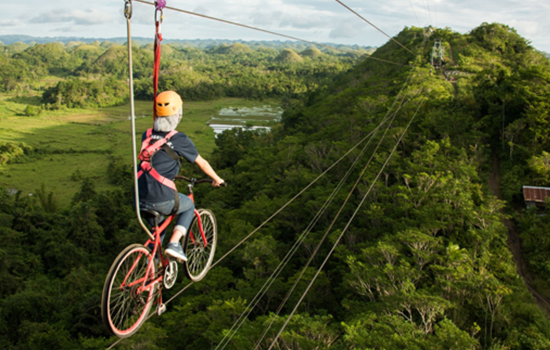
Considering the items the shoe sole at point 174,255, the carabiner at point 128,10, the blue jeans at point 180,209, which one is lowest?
the shoe sole at point 174,255

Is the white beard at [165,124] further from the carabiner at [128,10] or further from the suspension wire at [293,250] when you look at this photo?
the suspension wire at [293,250]

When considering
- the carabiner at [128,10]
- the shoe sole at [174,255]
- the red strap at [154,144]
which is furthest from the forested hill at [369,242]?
the carabiner at [128,10]

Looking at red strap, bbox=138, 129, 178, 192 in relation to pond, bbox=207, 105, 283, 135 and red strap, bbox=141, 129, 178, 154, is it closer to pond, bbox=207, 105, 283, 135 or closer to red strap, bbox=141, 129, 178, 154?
red strap, bbox=141, 129, 178, 154

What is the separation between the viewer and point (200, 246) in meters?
5.16

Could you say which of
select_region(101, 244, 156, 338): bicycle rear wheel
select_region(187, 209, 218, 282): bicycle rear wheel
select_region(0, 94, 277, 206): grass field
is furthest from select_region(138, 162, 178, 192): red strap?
select_region(0, 94, 277, 206): grass field

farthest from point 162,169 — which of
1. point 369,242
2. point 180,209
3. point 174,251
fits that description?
point 369,242

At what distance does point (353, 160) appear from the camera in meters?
23.1

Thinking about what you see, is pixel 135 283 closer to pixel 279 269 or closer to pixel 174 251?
pixel 174 251

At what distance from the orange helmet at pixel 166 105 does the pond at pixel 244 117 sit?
198ft

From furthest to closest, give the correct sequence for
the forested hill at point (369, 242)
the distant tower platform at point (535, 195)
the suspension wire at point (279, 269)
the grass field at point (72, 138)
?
the grass field at point (72, 138), the distant tower platform at point (535, 195), the suspension wire at point (279, 269), the forested hill at point (369, 242)

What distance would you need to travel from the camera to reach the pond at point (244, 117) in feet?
224

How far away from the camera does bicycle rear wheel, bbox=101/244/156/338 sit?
3371mm

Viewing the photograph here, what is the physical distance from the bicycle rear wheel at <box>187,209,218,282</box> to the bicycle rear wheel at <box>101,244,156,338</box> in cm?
78

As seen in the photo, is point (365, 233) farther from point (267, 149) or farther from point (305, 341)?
point (267, 149)
